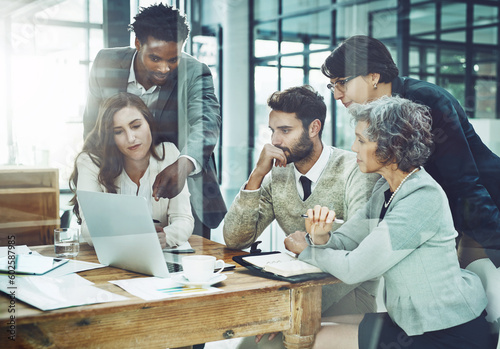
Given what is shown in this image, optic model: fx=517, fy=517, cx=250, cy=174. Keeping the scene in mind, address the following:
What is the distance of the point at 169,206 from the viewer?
73.1 inches

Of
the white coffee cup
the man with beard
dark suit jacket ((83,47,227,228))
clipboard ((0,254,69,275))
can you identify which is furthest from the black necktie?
clipboard ((0,254,69,275))

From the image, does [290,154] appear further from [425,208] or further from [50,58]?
[50,58]

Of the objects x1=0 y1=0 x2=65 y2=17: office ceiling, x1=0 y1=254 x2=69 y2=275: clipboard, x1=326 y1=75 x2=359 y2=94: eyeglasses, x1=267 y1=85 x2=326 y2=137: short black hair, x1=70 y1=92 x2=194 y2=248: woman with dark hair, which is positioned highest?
x1=0 y1=0 x2=65 y2=17: office ceiling

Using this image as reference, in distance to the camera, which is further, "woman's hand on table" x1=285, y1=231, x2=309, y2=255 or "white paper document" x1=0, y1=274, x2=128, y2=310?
"woman's hand on table" x1=285, y1=231, x2=309, y2=255

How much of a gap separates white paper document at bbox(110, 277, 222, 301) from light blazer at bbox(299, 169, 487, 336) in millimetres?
420

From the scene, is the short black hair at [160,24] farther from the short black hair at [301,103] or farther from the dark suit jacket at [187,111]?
the short black hair at [301,103]

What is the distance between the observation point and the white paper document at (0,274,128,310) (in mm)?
1167

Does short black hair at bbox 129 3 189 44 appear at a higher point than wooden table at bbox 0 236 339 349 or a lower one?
higher

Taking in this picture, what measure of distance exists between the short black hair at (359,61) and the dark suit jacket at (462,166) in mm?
85

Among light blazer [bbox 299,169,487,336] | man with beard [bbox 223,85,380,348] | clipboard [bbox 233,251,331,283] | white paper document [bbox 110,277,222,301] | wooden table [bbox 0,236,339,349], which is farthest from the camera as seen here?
man with beard [bbox 223,85,380,348]

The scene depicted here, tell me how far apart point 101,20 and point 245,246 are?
91cm

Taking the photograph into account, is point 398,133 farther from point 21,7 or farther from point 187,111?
point 21,7

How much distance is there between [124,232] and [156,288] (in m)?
0.25

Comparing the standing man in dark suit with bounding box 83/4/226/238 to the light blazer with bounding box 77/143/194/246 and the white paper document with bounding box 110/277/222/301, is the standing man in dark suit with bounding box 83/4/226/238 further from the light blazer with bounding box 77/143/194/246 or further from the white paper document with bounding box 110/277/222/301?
the white paper document with bounding box 110/277/222/301
